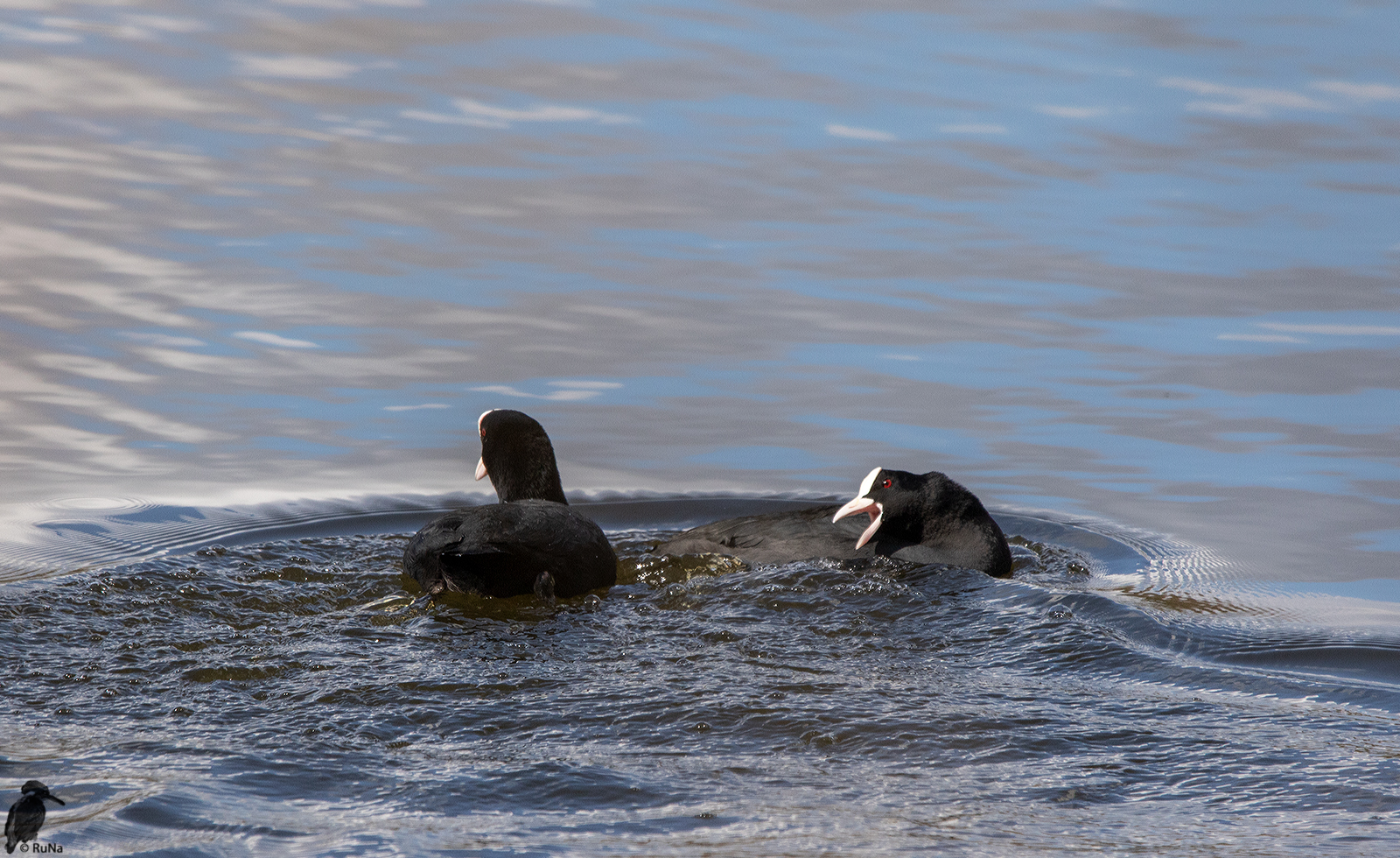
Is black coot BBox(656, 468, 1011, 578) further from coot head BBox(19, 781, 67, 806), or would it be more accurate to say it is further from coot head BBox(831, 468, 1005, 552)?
coot head BBox(19, 781, 67, 806)

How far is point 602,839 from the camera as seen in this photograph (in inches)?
148

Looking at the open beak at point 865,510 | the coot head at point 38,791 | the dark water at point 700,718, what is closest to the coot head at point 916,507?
the open beak at point 865,510

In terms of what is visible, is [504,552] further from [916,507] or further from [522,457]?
[916,507]

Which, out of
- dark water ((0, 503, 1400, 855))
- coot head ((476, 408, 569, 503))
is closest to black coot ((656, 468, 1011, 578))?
Result: dark water ((0, 503, 1400, 855))

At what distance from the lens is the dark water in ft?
12.6

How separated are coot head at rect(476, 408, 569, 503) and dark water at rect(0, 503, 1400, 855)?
1.10 m

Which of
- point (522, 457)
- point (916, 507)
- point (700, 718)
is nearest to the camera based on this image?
point (700, 718)

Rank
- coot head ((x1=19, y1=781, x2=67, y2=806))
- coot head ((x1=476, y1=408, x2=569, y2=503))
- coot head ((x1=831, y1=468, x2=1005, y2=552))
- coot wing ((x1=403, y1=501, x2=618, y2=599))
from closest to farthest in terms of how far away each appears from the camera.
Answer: coot head ((x1=19, y1=781, x2=67, y2=806)), coot wing ((x1=403, y1=501, x2=618, y2=599)), coot head ((x1=831, y1=468, x2=1005, y2=552)), coot head ((x1=476, y1=408, x2=569, y2=503))

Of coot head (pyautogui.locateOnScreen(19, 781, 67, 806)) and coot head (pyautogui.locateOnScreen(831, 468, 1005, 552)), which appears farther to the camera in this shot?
coot head (pyautogui.locateOnScreen(831, 468, 1005, 552))

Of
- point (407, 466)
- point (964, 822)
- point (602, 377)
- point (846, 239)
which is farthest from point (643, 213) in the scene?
point (964, 822)

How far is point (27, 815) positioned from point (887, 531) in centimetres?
430

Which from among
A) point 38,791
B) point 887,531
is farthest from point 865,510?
point 38,791

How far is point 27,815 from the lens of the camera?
12.0 ft

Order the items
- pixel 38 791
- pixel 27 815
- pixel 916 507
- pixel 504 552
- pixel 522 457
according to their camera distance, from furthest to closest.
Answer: pixel 522 457
pixel 916 507
pixel 504 552
pixel 38 791
pixel 27 815
